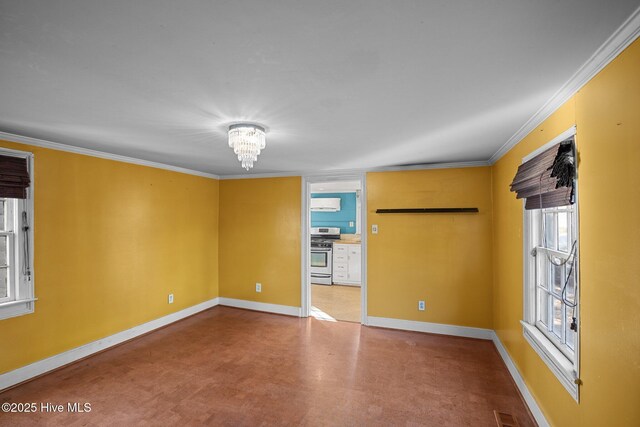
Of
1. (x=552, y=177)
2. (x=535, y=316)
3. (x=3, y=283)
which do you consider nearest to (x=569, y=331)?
(x=535, y=316)

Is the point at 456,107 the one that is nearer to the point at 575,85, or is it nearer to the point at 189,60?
the point at 575,85

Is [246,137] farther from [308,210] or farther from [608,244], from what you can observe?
[308,210]

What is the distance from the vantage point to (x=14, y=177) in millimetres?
2484

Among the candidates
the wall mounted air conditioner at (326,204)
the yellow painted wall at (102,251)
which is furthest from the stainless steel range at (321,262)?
the yellow painted wall at (102,251)

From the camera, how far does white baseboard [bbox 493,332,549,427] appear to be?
205 cm

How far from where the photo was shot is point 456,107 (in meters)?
1.87

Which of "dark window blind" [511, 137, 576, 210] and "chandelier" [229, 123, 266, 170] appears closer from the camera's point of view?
"dark window blind" [511, 137, 576, 210]

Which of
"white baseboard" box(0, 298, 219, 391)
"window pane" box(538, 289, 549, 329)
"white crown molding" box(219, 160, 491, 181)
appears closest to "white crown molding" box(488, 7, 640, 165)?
"window pane" box(538, 289, 549, 329)

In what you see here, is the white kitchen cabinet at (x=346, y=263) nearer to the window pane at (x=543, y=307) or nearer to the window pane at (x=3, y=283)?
the window pane at (x=543, y=307)

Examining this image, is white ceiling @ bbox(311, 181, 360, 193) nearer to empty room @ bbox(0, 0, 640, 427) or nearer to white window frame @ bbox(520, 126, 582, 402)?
empty room @ bbox(0, 0, 640, 427)

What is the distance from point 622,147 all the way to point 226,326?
419 cm

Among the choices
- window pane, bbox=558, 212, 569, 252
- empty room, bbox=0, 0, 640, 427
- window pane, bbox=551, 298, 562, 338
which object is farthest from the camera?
window pane, bbox=551, 298, 562, 338

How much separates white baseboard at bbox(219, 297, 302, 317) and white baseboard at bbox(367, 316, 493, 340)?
118 centimetres

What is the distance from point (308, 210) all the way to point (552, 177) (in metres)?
3.17
